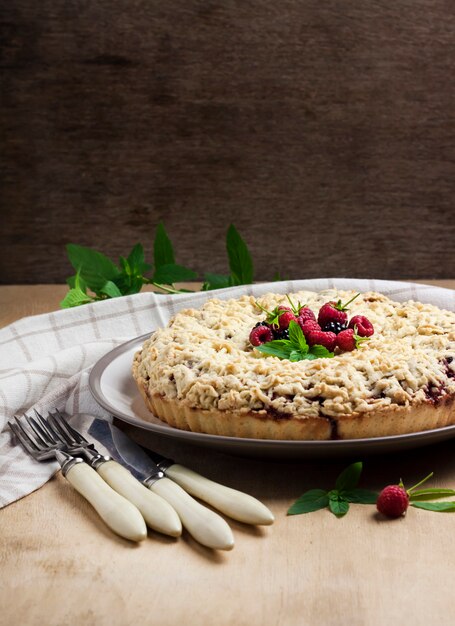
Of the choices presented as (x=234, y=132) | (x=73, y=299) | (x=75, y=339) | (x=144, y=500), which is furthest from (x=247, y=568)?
(x=234, y=132)

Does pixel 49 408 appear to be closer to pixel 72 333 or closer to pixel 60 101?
pixel 72 333

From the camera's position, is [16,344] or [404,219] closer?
[16,344]

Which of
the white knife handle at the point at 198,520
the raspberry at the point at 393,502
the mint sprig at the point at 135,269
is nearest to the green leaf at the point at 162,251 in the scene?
the mint sprig at the point at 135,269

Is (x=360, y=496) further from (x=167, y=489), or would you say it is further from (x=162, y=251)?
(x=162, y=251)

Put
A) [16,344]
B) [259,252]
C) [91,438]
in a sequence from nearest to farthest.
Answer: [91,438], [16,344], [259,252]

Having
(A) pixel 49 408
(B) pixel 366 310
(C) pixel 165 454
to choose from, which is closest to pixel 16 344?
(A) pixel 49 408

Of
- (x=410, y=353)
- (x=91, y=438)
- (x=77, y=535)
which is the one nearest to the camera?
(x=77, y=535)

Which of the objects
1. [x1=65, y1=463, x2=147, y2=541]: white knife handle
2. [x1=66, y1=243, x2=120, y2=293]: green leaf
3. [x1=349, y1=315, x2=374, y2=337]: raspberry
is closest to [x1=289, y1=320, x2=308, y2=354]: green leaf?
[x1=349, y1=315, x2=374, y2=337]: raspberry
